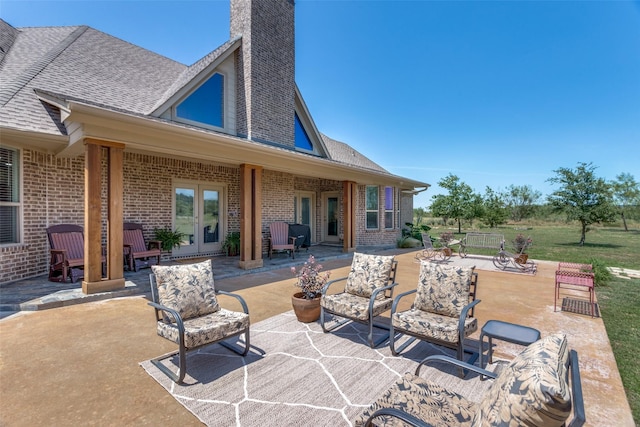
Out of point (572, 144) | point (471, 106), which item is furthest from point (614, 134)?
point (471, 106)

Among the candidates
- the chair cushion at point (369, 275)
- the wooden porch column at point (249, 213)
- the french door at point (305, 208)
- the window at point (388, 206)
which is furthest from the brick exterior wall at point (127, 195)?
the chair cushion at point (369, 275)

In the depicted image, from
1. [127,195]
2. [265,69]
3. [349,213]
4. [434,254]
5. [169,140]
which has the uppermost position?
[265,69]

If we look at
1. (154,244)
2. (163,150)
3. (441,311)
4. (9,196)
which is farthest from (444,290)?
(9,196)

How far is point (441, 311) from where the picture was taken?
3600 millimetres

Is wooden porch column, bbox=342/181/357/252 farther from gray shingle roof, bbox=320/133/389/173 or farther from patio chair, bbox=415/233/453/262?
gray shingle roof, bbox=320/133/389/173

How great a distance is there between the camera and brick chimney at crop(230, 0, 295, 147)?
1014 cm

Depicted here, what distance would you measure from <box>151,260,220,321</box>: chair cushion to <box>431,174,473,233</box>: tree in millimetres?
24052

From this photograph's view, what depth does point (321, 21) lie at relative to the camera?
1119 centimetres

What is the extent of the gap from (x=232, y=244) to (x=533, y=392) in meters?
9.56

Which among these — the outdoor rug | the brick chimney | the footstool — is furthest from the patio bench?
the brick chimney

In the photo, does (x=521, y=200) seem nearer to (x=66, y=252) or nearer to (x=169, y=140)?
(x=169, y=140)

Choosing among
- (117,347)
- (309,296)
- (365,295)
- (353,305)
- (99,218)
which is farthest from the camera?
(99,218)

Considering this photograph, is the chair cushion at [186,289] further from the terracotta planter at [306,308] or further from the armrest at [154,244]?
the armrest at [154,244]

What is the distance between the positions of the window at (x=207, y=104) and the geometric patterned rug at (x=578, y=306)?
1039 cm
